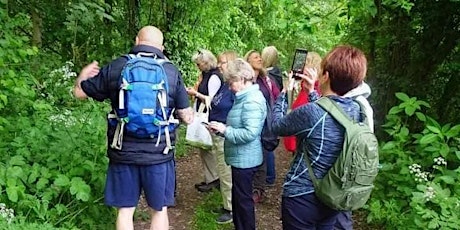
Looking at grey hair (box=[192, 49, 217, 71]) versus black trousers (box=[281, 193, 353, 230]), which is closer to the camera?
black trousers (box=[281, 193, 353, 230])

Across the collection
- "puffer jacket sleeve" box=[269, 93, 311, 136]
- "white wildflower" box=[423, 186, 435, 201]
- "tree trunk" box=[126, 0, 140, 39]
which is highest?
"tree trunk" box=[126, 0, 140, 39]

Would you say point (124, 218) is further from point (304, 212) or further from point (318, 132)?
point (318, 132)

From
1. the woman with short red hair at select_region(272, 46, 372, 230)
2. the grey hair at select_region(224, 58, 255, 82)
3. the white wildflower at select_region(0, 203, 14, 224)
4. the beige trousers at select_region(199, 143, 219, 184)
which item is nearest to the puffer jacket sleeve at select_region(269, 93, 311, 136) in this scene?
the woman with short red hair at select_region(272, 46, 372, 230)

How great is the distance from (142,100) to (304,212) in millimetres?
1341

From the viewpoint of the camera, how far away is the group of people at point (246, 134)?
10.2 ft

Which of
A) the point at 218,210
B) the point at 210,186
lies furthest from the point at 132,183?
the point at 210,186

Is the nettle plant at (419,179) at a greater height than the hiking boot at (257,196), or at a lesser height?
greater

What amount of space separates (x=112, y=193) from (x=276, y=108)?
55.4 inches

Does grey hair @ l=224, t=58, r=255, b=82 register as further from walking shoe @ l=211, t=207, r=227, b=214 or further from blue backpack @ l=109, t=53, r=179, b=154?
walking shoe @ l=211, t=207, r=227, b=214

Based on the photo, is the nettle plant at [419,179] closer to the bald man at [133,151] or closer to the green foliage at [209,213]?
the green foliage at [209,213]

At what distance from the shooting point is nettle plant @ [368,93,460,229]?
4.28 meters

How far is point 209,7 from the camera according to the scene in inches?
505

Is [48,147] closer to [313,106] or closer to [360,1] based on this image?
[313,106]

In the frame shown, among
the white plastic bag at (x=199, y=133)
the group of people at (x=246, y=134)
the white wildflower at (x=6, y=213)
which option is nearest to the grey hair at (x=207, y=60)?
the group of people at (x=246, y=134)
